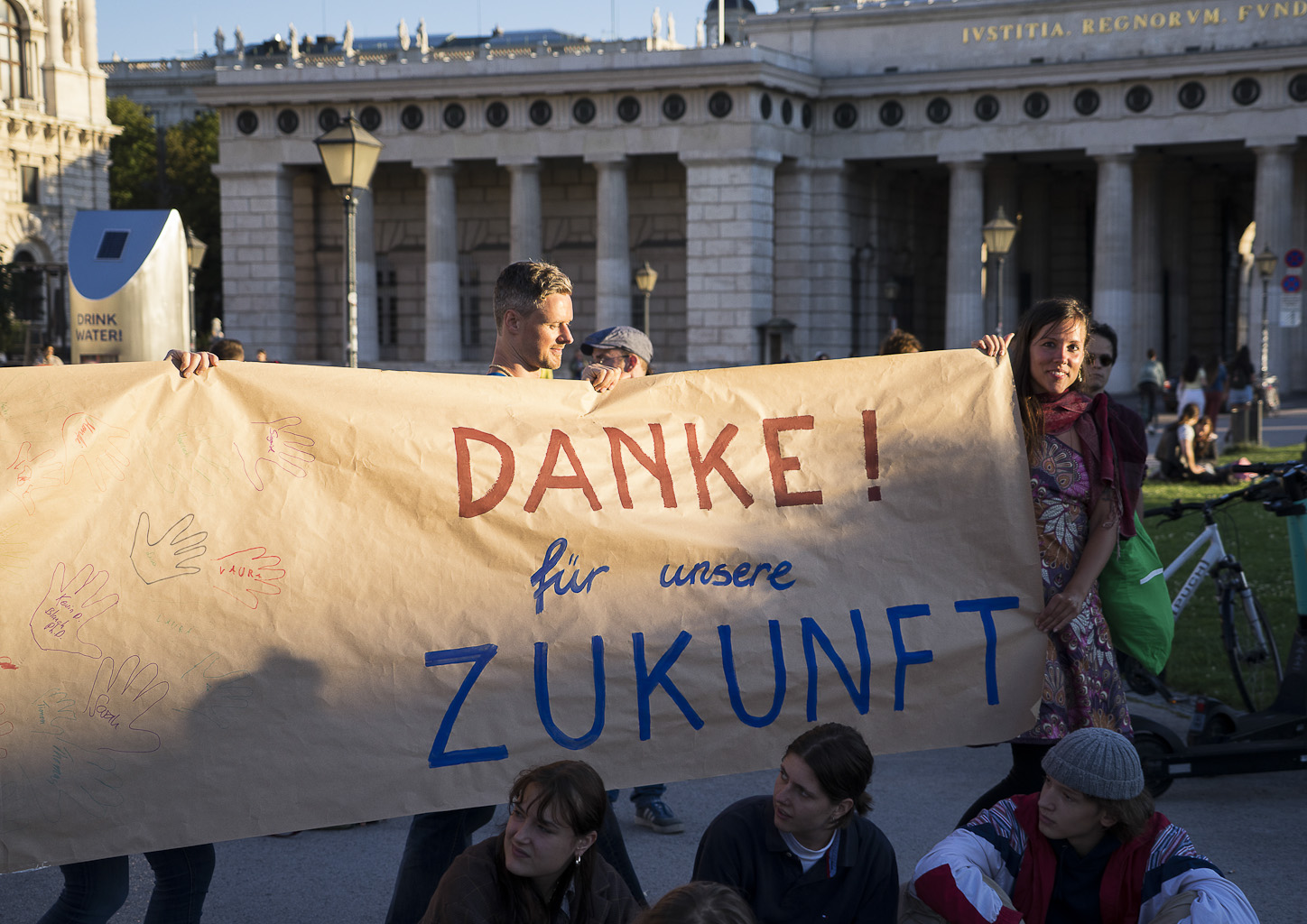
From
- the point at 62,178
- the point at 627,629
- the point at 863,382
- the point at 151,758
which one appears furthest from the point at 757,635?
the point at 62,178

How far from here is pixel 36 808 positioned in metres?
3.75

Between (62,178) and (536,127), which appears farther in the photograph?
(62,178)

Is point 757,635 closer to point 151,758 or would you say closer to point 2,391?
point 151,758

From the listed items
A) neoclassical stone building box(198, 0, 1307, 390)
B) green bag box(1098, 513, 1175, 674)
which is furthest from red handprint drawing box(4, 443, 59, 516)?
neoclassical stone building box(198, 0, 1307, 390)

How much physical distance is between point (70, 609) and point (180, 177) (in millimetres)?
69700

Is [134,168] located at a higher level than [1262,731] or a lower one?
higher

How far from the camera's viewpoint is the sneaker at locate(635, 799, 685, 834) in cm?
580

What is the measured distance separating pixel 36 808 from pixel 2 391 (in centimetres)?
108

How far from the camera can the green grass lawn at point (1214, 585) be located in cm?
827

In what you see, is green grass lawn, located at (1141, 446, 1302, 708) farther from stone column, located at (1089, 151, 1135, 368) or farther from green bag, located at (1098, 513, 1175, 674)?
stone column, located at (1089, 151, 1135, 368)

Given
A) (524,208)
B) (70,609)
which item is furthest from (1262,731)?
(524,208)

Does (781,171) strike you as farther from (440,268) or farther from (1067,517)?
(1067,517)

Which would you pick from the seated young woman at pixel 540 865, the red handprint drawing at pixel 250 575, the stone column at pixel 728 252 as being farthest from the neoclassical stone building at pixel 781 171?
the seated young woman at pixel 540 865

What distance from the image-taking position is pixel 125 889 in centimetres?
395
